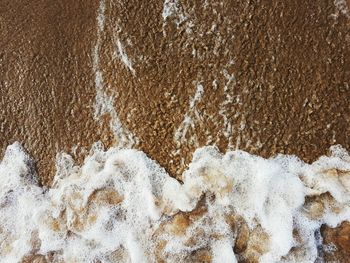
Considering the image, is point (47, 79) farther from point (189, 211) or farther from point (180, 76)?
point (189, 211)

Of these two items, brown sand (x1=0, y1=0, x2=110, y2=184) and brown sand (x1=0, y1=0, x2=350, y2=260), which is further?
brown sand (x1=0, y1=0, x2=110, y2=184)

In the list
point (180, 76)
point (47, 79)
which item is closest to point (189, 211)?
point (180, 76)

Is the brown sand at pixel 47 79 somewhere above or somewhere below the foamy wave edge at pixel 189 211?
above

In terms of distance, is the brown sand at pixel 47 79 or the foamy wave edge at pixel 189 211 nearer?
the foamy wave edge at pixel 189 211

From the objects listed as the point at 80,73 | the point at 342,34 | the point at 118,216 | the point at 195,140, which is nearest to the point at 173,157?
the point at 195,140

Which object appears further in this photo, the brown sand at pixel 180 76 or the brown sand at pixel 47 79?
the brown sand at pixel 47 79

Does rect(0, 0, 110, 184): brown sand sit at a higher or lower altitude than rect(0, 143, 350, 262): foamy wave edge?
higher

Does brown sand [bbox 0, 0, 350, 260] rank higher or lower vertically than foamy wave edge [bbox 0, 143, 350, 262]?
higher

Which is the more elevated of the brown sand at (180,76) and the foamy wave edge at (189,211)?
the brown sand at (180,76)

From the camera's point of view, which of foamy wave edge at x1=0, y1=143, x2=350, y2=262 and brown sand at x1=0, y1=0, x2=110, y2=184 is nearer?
foamy wave edge at x1=0, y1=143, x2=350, y2=262
